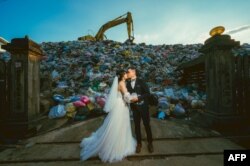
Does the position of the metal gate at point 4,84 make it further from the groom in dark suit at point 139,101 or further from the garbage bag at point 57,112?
the groom in dark suit at point 139,101

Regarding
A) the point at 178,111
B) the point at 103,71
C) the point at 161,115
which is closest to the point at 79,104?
the point at 161,115

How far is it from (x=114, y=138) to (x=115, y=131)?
13 centimetres

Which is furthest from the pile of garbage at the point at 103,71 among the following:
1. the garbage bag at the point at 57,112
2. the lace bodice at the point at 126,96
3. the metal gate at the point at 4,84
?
the lace bodice at the point at 126,96

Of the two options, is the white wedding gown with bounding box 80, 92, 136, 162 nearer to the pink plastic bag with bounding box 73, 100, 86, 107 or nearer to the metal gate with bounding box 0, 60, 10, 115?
the metal gate with bounding box 0, 60, 10, 115

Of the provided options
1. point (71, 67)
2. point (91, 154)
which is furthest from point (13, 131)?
point (71, 67)

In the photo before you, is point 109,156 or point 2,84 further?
point 2,84

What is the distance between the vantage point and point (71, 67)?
1416 centimetres

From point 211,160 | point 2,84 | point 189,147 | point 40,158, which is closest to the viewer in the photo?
point 211,160

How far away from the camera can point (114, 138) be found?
4.08m

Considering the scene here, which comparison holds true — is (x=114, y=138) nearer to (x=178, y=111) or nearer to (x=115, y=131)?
(x=115, y=131)

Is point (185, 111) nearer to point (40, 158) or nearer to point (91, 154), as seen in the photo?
point (91, 154)

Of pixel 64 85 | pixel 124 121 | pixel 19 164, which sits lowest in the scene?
pixel 19 164

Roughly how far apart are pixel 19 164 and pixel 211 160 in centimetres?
362

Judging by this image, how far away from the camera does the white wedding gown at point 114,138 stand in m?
4.06
